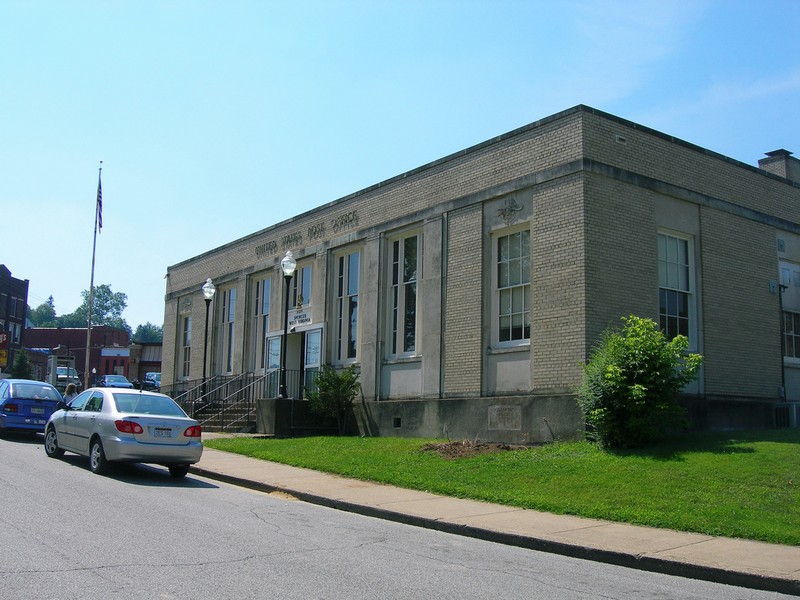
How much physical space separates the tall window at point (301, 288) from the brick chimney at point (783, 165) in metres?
13.9

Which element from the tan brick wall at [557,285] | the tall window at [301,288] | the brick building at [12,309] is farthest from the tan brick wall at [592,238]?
the brick building at [12,309]

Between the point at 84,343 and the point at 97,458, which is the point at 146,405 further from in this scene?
the point at 84,343

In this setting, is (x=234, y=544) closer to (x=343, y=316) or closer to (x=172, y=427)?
(x=172, y=427)

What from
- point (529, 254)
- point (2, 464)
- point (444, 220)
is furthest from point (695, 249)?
point (2, 464)

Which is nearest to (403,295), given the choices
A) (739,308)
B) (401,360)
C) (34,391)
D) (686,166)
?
(401,360)

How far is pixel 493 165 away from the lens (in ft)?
61.2

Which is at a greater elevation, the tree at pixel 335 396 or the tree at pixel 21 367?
the tree at pixel 21 367

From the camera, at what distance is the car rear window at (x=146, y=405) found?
1412 cm

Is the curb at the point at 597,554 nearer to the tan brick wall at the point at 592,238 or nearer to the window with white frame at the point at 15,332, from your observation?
the tan brick wall at the point at 592,238

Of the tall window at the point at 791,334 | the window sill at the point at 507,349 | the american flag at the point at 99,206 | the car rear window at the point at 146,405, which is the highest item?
the american flag at the point at 99,206

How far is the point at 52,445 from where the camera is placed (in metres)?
16.1

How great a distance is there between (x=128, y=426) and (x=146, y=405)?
0.91m

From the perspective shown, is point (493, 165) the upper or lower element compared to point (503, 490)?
upper

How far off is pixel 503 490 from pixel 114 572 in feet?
22.1
